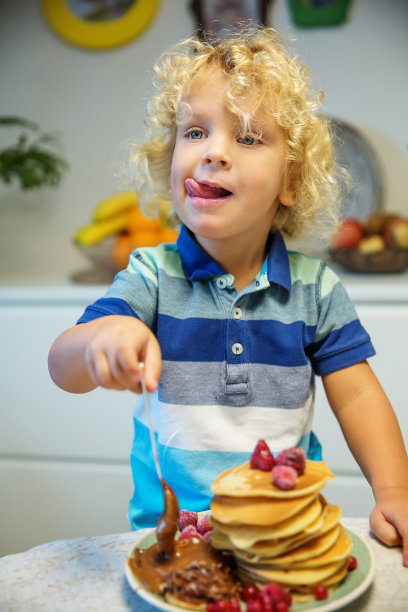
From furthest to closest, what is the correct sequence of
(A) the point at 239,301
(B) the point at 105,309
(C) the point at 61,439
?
(C) the point at 61,439
(A) the point at 239,301
(B) the point at 105,309

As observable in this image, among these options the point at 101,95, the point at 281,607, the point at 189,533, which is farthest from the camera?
the point at 101,95

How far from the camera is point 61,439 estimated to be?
1.68m

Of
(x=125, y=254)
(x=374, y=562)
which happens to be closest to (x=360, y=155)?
(x=125, y=254)

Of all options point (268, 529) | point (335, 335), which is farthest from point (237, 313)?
point (268, 529)

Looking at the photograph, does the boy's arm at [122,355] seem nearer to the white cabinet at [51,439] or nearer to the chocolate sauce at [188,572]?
the chocolate sauce at [188,572]

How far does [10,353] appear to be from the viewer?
5.47 ft

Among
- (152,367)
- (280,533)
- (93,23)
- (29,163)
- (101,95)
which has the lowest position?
(280,533)

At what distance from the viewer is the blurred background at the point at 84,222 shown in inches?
64.3

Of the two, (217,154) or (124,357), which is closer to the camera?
(124,357)

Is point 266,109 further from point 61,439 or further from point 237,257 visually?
point 61,439

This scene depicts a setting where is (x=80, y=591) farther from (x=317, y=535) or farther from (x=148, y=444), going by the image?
(x=148, y=444)

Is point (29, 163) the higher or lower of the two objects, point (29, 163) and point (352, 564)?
the higher

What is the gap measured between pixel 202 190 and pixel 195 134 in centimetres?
8

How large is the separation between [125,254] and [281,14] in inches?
35.6
